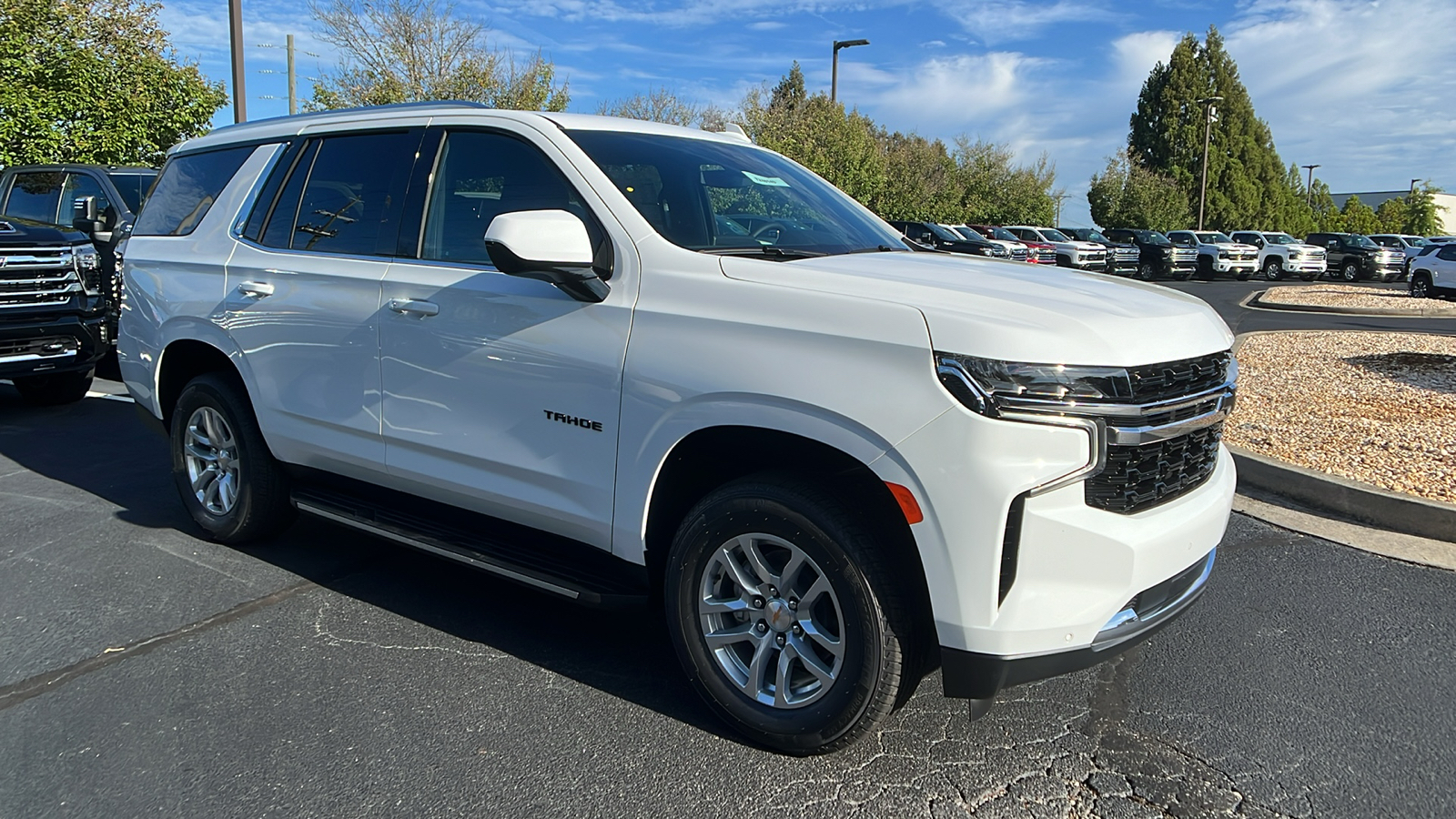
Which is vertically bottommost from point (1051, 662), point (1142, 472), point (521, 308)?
point (1051, 662)

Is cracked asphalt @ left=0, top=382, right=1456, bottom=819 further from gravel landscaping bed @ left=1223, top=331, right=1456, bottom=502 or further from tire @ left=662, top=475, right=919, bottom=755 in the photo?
gravel landscaping bed @ left=1223, top=331, right=1456, bottom=502

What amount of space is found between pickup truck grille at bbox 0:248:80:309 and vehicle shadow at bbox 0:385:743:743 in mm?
1670

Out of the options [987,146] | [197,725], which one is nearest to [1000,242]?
[987,146]

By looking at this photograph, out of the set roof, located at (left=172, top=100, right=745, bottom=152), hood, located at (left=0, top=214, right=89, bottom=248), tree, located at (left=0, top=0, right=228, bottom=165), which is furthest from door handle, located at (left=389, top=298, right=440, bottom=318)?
tree, located at (left=0, top=0, right=228, bottom=165)

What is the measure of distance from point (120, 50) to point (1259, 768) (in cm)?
1960

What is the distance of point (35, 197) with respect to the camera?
35.8ft

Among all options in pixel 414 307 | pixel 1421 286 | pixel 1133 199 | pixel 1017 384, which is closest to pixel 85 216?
pixel 414 307

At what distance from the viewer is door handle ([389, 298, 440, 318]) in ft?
12.4

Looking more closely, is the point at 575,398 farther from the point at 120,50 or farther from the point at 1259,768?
the point at 120,50

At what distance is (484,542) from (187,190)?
272 cm

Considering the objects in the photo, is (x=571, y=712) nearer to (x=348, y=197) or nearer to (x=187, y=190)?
(x=348, y=197)

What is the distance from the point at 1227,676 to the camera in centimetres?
369

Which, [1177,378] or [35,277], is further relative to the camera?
[35,277]

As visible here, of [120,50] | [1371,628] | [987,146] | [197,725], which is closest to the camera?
[197,725]
